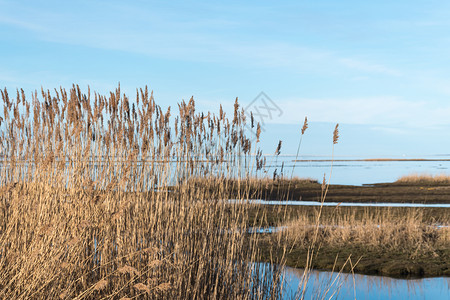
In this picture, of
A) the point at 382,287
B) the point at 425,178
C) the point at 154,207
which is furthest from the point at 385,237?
the point at 425,178

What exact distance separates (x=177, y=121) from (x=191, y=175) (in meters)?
0.51

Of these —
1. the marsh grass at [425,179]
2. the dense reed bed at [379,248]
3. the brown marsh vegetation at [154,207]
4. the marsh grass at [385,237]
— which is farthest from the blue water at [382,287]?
the marsh grass at [425,179]

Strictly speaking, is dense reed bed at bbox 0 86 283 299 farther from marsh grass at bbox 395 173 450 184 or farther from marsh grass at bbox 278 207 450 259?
marsh grass at bbox 395 173 450 184

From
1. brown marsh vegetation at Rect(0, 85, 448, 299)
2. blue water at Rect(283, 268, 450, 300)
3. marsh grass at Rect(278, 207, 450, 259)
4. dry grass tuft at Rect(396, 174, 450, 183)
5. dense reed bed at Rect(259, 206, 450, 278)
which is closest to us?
brown marsh vegetation at Rect(0, 85, 448, 299)

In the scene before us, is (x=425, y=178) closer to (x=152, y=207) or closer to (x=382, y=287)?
(x=382, y=287)

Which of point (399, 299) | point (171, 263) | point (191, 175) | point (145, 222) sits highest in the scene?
point (191, 175)

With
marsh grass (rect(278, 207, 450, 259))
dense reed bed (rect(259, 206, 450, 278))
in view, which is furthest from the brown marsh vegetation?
marsh grass (rect(278, 207, 450, 259))

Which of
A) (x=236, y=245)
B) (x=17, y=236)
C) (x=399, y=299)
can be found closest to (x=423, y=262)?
(x=399, y=299)

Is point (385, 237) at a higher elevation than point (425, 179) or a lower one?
lower

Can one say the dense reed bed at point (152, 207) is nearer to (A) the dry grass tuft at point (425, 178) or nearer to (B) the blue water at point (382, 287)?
(B) the blue water at point (382, 287)

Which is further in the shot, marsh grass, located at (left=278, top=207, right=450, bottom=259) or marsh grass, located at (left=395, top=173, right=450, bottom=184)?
marsh grass, located at (left=395, top=173, right=450, bottom=184)

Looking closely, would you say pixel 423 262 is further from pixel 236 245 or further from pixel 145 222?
pixel 145 222

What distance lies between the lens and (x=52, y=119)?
5086 mm

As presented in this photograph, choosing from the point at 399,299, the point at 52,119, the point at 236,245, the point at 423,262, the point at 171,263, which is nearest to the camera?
the point at 171,263
